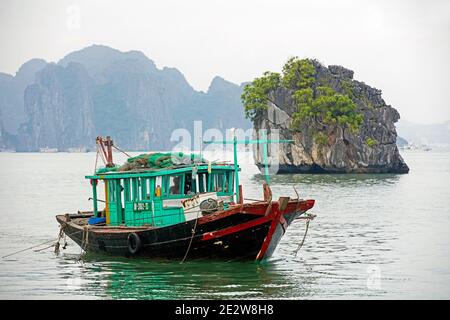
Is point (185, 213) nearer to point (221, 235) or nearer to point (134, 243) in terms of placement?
point (221, 235)

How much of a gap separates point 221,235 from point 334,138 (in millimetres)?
56724

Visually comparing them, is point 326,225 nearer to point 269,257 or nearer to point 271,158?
point 269,257

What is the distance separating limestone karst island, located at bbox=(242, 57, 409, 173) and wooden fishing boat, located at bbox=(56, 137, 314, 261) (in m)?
53.0

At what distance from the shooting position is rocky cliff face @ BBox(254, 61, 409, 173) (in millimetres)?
75688

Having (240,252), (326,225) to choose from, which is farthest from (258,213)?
(326,225)

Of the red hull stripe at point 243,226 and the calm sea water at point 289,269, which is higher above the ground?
the red hull stripe at point 243,226

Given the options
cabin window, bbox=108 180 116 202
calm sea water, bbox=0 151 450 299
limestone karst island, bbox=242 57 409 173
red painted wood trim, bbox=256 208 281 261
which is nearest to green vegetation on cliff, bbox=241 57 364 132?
limestone karst island, bbox=242 57 409 173

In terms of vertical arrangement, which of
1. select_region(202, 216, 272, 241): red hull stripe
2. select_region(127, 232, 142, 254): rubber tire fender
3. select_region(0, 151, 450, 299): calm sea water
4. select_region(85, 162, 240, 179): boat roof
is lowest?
select_region(0, 151, 450, 299): calm sea water

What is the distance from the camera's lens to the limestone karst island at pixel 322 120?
75625 mm

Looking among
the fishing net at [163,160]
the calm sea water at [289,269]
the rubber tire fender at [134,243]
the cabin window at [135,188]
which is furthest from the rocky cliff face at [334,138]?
the rubber tire fender at [134,243]

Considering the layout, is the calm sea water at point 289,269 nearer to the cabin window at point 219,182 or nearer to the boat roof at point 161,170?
the cabin window at point 219,182

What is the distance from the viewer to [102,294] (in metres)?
19.1

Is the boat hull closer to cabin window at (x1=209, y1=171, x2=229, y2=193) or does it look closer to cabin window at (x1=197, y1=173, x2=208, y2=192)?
cabin window at (x1=197, y1=173, x2=208, y2=192)
